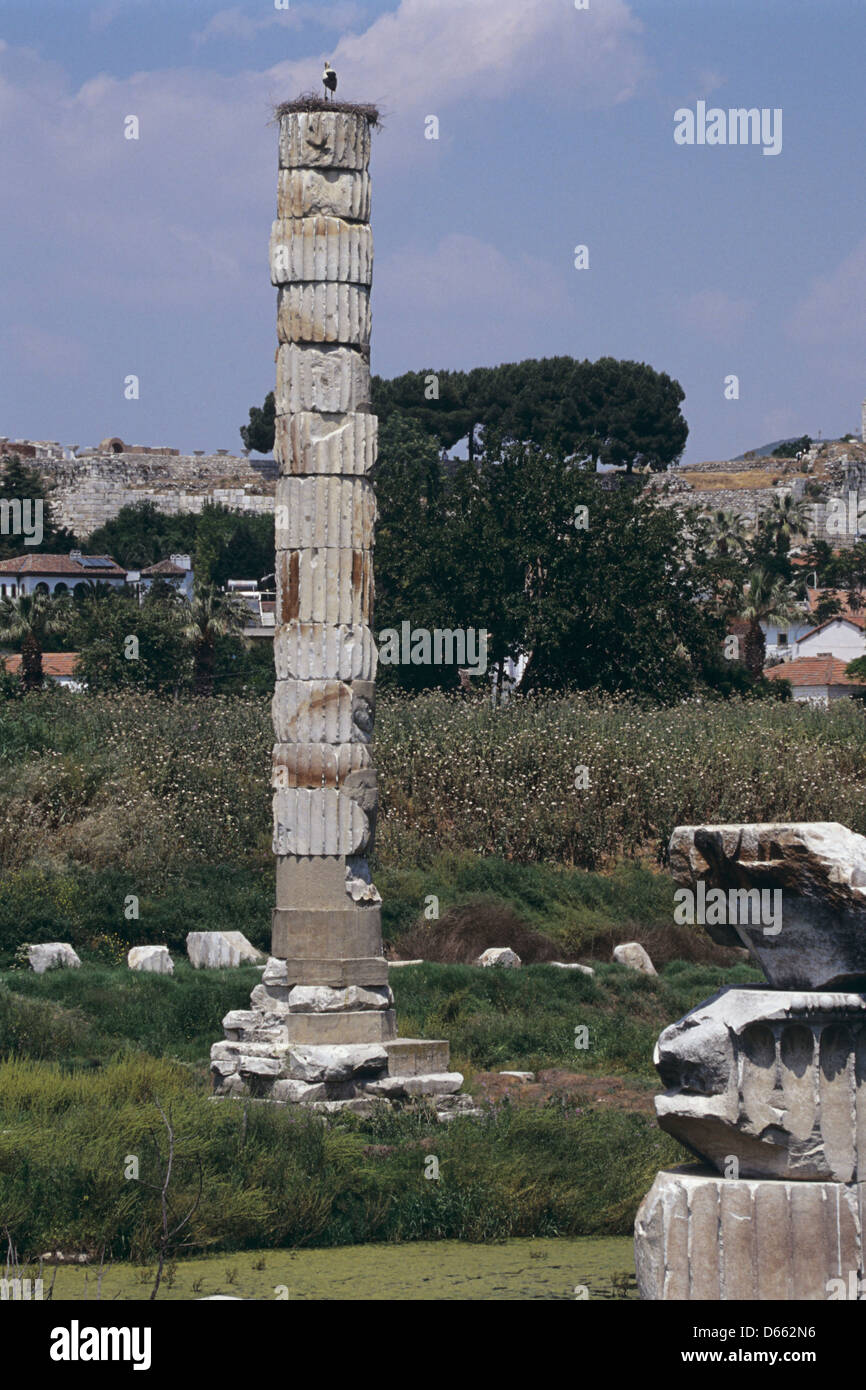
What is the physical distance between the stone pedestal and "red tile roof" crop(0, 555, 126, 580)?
4900 centimetres

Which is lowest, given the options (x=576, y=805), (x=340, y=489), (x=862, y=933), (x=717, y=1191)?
(x=576, y=805)

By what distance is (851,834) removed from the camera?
539 cm

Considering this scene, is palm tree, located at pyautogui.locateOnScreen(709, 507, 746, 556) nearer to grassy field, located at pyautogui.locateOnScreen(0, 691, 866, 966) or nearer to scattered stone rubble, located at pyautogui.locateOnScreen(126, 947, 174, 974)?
grassy field, located at pyautogui.locateOnScreen(0, 691, 866, 966)

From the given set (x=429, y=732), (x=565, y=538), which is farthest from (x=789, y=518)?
(x=429, y=732)

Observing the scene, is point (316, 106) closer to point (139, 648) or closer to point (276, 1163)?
point (276, 1163)

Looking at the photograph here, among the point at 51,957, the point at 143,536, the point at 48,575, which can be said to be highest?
the point at 143,536

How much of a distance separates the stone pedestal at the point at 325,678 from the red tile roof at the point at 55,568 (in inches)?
1929

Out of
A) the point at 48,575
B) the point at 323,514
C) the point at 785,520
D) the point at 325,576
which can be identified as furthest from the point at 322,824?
the point at 785,520

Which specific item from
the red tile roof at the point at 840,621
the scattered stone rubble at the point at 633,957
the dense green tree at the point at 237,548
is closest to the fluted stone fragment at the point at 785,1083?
the scattered stone rubble at the point at 633,957

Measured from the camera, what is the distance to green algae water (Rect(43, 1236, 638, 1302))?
796 centimetres

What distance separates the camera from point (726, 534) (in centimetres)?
5759

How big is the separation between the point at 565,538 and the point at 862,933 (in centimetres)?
3019

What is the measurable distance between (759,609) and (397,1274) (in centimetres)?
3247
